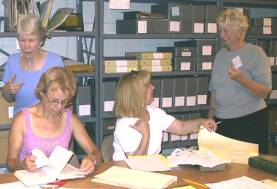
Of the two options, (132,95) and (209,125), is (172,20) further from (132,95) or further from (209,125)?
(209,125)

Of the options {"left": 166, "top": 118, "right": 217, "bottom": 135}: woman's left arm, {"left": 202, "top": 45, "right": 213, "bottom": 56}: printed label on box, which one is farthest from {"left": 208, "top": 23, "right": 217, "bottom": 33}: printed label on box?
{"left": 166, "top": 118, "right": 217, "bottom": 135}: woman's left arm

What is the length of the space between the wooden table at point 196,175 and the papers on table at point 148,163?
0.04m

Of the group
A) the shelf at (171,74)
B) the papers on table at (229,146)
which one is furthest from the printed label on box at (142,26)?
the papers on table at (229,146)

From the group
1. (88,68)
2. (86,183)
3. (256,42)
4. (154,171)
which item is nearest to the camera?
(86,183)

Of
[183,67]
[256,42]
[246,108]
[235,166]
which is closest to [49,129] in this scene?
[235,166]

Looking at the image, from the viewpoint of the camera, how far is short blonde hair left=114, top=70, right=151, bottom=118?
2.48m

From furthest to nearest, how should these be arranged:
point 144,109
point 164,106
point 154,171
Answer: point 164,106 → point 144,109 → point 154,171

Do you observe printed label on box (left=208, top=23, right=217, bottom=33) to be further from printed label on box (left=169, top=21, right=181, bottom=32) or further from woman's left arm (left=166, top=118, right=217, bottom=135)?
woman's left arm (left=166, top=118, right=217, bottom=135)

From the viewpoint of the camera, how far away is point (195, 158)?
219 centimetres

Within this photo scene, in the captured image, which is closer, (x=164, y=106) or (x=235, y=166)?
(x=235, y=166)

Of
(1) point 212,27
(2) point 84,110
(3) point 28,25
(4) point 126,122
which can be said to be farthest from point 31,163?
(1) point 212,27

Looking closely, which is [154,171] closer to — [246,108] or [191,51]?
[246,108]

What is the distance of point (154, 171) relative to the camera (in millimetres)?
2086

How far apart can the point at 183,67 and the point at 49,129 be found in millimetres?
1943
